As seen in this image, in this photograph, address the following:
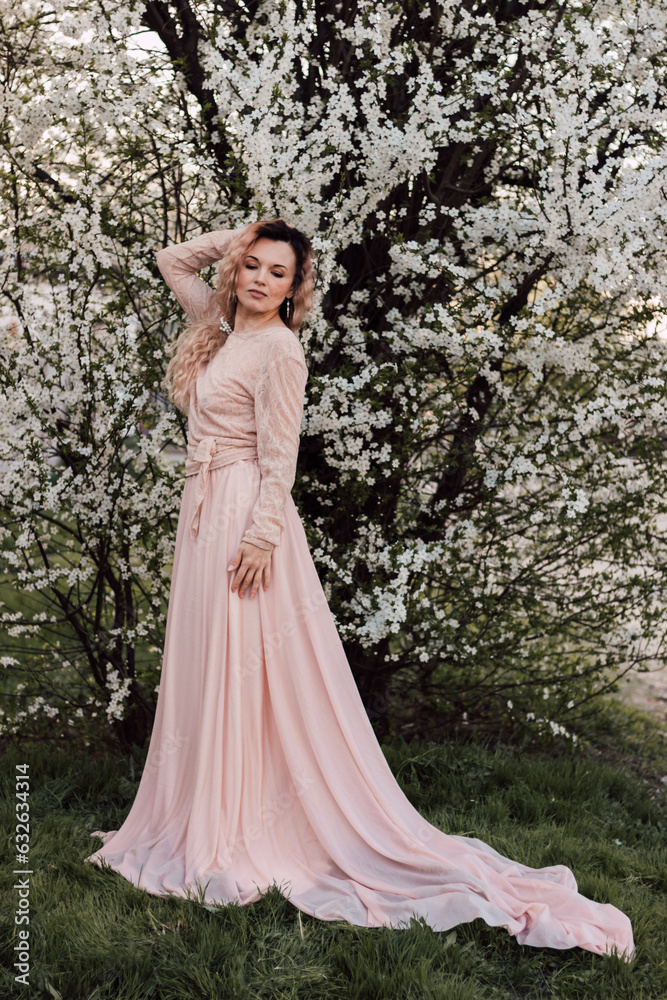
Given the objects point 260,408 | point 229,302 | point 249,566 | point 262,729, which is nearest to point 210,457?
point 260,408

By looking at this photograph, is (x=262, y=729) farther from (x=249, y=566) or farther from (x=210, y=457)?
(x=210, y=457)

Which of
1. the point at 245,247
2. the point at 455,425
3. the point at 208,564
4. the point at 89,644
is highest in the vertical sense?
the point at 245,247

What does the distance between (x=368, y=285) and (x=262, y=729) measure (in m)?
1.95

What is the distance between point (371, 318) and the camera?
364cm

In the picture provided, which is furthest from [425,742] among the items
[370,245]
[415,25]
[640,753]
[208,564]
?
[415,25]

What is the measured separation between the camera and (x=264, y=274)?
2.63 metres

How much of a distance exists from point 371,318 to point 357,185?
56 centimetres

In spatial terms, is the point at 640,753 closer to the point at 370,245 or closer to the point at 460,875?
the point at 460,875

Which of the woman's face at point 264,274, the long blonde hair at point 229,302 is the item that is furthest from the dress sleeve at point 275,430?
the long blonde hair at point 229,302

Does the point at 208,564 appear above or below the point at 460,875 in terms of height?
above

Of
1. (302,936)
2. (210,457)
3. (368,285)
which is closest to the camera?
(302,936)

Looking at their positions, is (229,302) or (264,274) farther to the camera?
(229,302)

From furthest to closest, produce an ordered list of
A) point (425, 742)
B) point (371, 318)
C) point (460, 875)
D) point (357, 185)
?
point (425, 742) → point (371, 318) → point (357, 185) → point (460, 875)

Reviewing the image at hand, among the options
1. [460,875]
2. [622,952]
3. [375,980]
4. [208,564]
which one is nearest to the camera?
[375,980]
